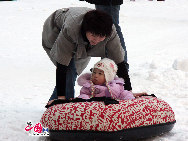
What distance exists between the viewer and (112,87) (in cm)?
303

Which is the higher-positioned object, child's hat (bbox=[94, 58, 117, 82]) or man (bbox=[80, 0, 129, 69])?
man (bbox=[80, 0, 129, 69])

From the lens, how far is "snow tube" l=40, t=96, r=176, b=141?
2553mm

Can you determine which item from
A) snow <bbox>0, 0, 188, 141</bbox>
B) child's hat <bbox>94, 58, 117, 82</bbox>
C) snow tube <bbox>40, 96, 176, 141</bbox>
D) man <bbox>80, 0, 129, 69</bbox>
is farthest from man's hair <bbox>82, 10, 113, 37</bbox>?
man <bbox>80, 0, 129, 69</bbox>

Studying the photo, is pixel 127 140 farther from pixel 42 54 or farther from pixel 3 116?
pixel 42 54

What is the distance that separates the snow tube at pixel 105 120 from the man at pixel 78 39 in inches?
13.0

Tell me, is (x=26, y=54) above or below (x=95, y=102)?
below

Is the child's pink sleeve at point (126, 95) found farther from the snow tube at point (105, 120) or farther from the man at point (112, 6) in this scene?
the man at point (112, 6)

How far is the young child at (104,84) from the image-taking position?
303 centimetres

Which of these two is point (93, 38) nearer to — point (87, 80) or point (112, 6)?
point (87, 80)

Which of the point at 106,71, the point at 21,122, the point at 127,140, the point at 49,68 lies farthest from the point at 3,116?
the point at 49,68

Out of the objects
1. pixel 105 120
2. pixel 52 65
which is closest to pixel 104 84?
pixel 105 120

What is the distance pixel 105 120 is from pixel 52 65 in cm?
454

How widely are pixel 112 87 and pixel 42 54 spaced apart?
506cm

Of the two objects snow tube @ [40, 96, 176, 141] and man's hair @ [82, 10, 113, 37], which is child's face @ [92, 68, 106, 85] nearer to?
snow tube @ [40, 96, 176, 141]
